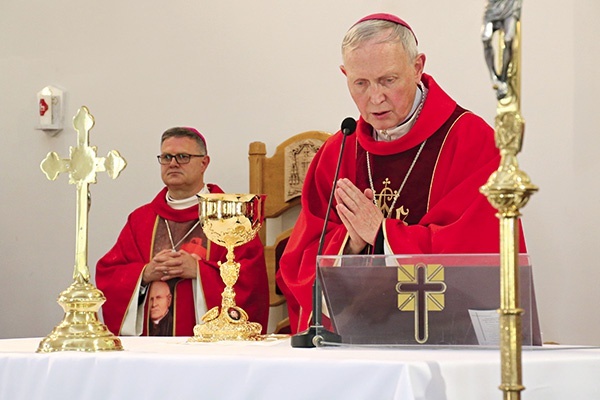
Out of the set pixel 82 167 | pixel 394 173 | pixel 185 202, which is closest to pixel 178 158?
pixel 185 202

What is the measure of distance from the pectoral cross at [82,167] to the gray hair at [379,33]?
1.18 metres

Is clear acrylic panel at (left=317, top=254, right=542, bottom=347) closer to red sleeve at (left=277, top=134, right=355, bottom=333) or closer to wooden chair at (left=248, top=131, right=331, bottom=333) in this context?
red sleeve at (left=277, top=134, right=355, bottom=333)

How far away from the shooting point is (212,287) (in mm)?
5473

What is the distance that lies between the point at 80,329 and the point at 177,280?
2.56 m

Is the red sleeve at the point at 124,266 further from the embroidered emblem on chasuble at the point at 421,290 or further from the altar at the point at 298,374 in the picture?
the embroidered emblem on chasuble at the point at 421,290

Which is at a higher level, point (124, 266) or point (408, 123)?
point (408, 123)

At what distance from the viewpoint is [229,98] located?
640 centimetres

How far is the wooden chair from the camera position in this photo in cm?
587

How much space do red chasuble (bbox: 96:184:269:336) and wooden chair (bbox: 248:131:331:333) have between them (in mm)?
214

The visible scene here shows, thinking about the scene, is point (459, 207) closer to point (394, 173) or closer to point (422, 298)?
point (394, 173)

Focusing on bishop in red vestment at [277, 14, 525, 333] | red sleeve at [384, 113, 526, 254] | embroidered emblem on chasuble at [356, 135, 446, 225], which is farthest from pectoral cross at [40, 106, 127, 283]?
embroidered emblem on chasuble at [356, 135, 446, 225]

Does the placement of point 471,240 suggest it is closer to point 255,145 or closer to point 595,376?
point 595,376

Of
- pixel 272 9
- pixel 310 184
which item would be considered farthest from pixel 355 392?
pixel 272 9

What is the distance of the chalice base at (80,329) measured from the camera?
296cm
